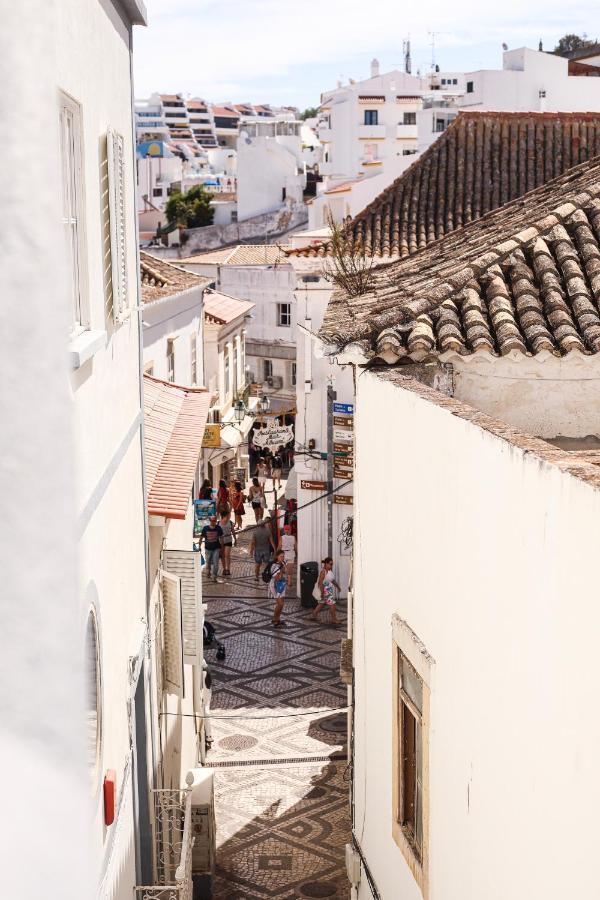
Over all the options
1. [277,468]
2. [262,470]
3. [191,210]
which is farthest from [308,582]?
[191,210]

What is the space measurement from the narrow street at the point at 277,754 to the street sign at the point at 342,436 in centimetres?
297

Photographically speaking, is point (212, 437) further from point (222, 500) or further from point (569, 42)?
point (569, 42)

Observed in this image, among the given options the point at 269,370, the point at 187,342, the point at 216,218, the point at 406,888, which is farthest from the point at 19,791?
the point at 216,218

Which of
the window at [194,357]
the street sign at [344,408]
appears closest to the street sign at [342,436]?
the street sign at [344,408]

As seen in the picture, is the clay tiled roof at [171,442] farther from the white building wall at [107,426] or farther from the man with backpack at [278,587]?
the man with backpack at [278,587]

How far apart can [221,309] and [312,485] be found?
12324 millimetres

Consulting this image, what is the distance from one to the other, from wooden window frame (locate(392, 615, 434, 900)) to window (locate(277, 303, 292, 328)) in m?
34.7

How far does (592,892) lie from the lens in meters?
4.09

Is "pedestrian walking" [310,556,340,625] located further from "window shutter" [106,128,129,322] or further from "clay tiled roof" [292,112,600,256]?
"window shutter" [106,128,129,322]

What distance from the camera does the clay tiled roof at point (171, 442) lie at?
9.09 metres

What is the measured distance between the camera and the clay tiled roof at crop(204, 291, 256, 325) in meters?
29.4

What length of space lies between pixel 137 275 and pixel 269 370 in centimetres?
3459

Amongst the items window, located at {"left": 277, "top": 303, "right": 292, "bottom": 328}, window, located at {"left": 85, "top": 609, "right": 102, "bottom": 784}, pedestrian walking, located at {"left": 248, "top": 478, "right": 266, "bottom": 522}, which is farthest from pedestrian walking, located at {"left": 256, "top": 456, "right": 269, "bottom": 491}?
window, located at {"left": 85, "top": 609, "right": 102, "bottom": 784}

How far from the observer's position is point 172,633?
376 inches
